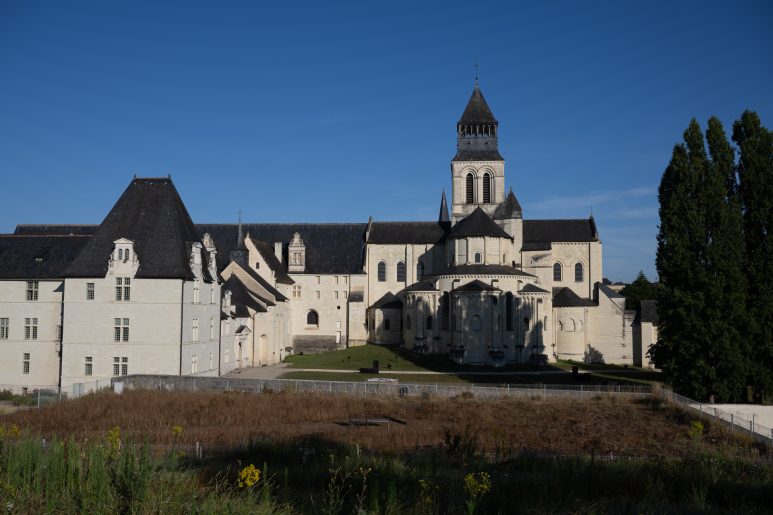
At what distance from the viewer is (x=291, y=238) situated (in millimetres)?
69188

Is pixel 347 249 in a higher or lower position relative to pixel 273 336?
higher

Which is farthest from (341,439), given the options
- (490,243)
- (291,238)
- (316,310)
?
(291,238)

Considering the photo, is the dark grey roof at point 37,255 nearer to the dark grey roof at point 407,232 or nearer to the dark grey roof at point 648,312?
the dark grey roof at point 407,232

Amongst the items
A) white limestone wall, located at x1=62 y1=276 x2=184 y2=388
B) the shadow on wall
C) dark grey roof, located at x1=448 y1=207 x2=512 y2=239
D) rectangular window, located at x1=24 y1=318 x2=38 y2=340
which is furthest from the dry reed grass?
the shadow on wall

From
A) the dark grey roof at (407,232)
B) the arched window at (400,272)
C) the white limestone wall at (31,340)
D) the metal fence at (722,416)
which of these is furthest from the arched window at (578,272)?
the white limestone wall at (31,340)

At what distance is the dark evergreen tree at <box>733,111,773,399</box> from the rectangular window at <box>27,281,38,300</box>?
36.4m

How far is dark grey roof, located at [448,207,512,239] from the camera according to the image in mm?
55906

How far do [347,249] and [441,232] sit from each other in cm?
977

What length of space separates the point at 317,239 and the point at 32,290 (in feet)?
113

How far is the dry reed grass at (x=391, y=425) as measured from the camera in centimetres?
2058

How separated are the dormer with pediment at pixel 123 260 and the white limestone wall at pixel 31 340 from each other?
520 cm

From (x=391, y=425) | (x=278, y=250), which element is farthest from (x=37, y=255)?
(x=278, y=250)

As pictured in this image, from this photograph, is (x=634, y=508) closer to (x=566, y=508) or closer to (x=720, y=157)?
(x=566, y=508)

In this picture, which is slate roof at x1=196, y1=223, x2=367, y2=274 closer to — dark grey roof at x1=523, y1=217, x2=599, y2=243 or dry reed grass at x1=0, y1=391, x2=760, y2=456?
dark grey roof at x1=523, y1=217, x2=599, y2=243
